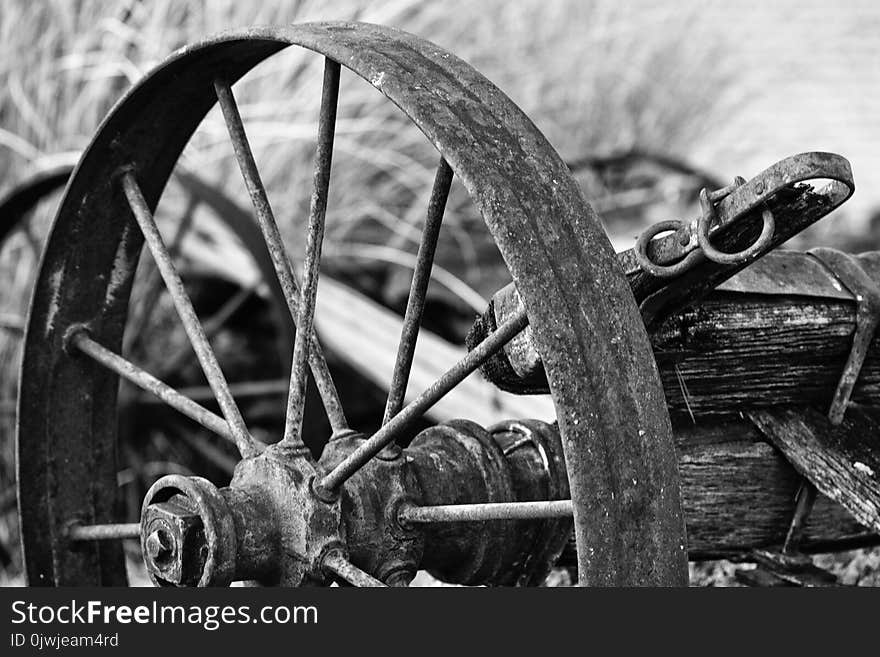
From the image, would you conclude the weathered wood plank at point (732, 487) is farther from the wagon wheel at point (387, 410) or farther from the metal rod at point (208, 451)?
the metal rod at point (208, 451)

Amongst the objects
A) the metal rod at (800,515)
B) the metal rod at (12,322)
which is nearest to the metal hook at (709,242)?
the metal rod at (800,515)

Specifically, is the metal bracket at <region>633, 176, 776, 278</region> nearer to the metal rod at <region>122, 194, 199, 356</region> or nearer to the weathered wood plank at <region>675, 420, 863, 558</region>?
the weathered wood plank at <region>675, 420, 863, 558</region>

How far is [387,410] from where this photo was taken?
130 centimetres

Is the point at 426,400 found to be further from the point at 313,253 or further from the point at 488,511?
the point at 313,253

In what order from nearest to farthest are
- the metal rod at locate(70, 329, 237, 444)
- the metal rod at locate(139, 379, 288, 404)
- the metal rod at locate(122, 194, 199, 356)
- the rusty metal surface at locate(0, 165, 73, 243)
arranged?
1. the metal rod at locate(70, 329, 237, 444)
2. the rusty metal surface at locate(0, 165, 73, 243)
3. the metal rod at locate(122, 194, 199, 356)
4. the metal rod at locate(139, 379, 288, 404)

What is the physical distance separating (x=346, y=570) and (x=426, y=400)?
0.22m

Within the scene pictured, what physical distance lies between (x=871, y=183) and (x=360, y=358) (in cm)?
457

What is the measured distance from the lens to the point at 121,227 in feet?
5.85

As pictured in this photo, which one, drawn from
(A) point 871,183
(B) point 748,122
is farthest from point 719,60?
(A) point 871,183

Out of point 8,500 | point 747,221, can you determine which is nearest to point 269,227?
point 747,221

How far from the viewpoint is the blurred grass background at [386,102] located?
11.0ft

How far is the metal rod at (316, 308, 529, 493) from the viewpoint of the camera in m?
1.13

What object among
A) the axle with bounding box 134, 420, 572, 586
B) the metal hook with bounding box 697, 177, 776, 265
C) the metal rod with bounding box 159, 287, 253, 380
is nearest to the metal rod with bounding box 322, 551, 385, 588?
the axle with bounding box 134, 420, 572, 586

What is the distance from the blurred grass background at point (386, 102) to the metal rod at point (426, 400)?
160cm
